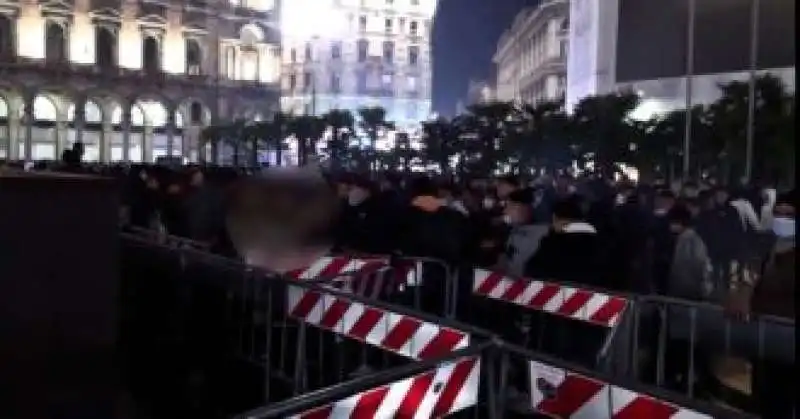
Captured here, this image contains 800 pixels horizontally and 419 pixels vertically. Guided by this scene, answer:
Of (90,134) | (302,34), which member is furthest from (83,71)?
(302,34)

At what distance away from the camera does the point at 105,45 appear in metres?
81.5

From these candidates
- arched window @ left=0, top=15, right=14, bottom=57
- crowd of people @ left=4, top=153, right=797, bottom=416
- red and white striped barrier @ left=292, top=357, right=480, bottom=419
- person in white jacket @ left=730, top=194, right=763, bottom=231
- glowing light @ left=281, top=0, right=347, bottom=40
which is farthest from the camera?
glowing light @ left=281, top=0, right=347, bottom=40

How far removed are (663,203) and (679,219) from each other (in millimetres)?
2041

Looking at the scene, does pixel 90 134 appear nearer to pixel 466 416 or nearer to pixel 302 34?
pixel 302 34

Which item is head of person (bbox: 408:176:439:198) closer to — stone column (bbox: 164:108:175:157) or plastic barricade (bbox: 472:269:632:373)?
plastic barricade (bbox: 472:269:632:373)

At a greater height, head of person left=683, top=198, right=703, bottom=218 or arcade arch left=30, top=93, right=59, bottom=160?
arcade arch left=30, top=93, right=59, bottom=160

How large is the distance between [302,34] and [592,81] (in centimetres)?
5701

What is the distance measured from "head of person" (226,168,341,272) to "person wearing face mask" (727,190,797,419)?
2.44 m

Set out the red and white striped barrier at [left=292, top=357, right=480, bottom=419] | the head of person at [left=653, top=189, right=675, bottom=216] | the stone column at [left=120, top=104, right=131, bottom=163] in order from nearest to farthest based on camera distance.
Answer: the red and white striped barrier at [left=292, top=357, right=480, bottom=419]
the head of person at [left=653, top=189, right=675, bottom=216]
the stone column at [left=120, top=104, right=131, bottom=163]

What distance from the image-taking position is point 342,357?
21.6 ft

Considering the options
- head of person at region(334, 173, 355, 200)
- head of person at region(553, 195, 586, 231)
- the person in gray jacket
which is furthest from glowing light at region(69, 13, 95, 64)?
head of person at region(553, 195, 586, 231)

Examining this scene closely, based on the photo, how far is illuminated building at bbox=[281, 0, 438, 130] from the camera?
102 meters

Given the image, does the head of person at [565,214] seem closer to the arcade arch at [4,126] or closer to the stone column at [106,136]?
the arcade arch at [4,126]

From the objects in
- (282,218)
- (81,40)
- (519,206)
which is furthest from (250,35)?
(282,218)
